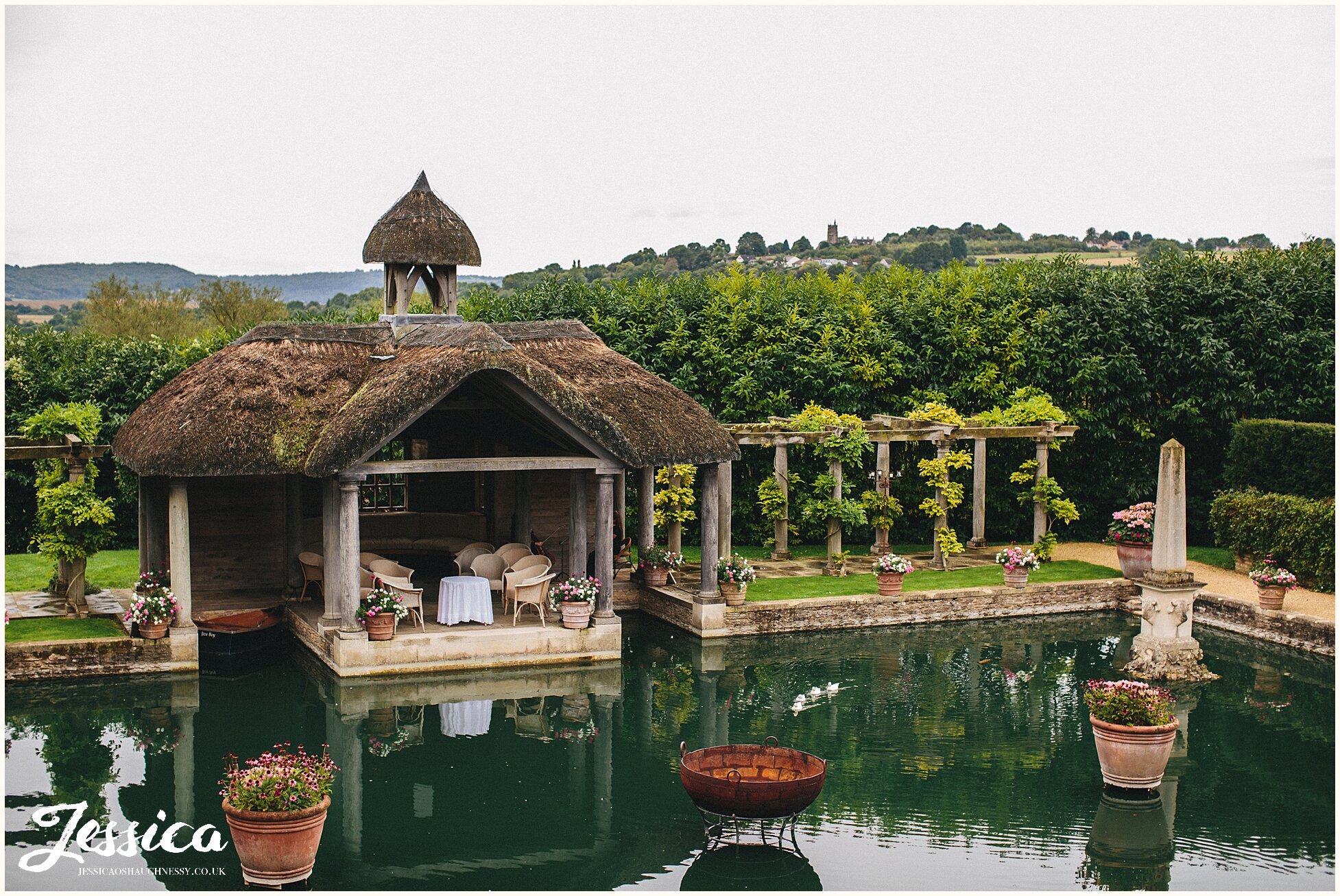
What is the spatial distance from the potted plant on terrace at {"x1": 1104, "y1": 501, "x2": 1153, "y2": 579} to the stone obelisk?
152 inches

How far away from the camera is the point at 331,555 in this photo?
17.6 metres

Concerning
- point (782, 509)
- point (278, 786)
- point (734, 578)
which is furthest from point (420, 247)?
point (278, 786)

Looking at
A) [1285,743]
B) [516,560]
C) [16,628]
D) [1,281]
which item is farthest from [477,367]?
[1285,743]

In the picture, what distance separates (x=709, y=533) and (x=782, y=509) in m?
3.51

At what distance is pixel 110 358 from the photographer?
79.9 ft

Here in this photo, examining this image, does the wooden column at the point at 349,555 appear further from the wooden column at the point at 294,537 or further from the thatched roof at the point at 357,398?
the wooden column at the point at 294,537

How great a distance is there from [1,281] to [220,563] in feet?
27.1

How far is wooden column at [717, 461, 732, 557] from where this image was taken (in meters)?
20.5

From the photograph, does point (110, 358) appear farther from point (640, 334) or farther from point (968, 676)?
point (968, 676)

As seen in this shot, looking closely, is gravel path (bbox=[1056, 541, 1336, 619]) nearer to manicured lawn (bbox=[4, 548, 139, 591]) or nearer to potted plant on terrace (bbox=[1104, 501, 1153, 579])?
potted plant on terrace (bbox=[1104, 501, 1153, 579])

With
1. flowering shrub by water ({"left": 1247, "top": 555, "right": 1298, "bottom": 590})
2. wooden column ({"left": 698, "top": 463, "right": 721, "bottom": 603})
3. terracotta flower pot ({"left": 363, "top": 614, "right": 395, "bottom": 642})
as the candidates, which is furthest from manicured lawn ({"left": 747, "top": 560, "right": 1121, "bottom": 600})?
terracotta flower pot ({"left": 363, "top": 614, "right": 395, "bottom": 642})

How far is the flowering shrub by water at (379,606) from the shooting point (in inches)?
663

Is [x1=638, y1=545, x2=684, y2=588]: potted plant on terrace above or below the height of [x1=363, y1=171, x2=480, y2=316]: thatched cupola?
below

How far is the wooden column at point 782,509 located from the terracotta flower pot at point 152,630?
9800 millimetres
